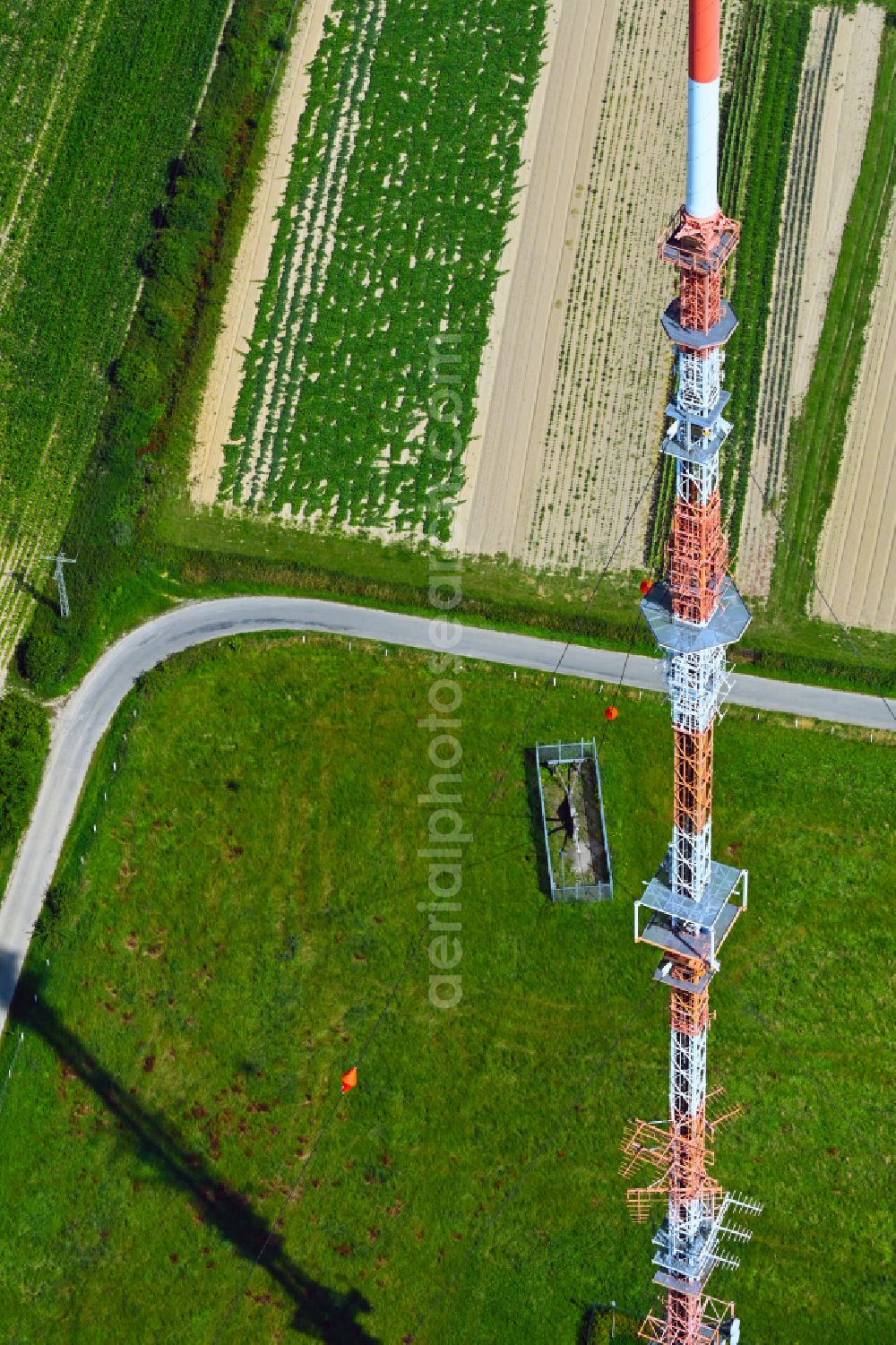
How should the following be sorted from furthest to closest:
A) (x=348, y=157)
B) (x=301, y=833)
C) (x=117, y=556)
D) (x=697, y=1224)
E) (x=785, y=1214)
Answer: (x=348, y=157)
(x=117, y=556)
(x=301, y=833)
(x=785, y=1214)
(x=697, y=1224)

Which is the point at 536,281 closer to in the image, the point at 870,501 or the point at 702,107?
the point at 870,501

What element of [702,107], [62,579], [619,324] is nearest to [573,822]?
[62,579]

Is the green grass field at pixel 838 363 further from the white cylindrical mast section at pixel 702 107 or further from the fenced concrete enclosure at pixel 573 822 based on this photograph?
the white cylindrical mast section at pixel 702 107

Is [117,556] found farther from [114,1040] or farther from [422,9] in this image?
[422,9]

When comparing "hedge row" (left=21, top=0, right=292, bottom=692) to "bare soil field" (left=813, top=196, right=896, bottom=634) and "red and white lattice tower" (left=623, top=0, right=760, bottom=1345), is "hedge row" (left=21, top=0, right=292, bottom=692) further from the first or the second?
"red and white lattice tower" (left=623, top=0, right=760, bottom=1345)

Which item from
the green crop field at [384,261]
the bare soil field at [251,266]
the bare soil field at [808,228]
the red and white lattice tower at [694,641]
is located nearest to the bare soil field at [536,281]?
the green crop field at [384,261]

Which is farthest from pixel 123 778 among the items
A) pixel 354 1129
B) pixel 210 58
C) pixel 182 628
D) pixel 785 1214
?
Result: pixel 210 58
